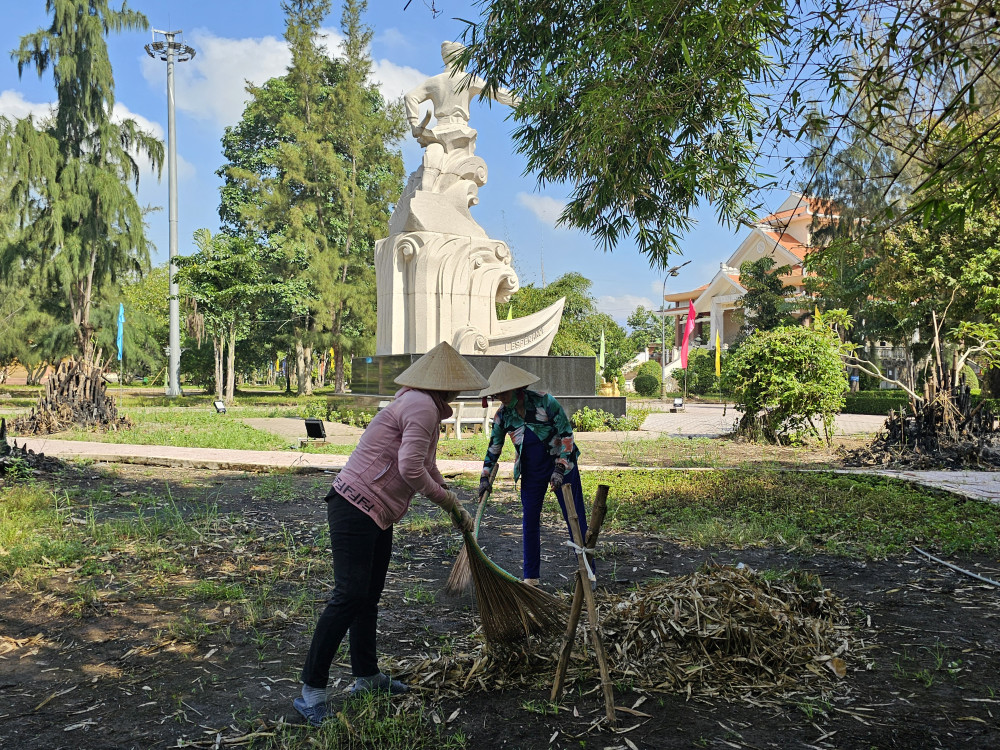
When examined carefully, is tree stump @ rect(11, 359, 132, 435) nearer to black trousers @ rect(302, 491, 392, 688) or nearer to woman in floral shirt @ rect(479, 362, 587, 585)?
woman in floral shirt @ rect(479, 362, 587, 585)

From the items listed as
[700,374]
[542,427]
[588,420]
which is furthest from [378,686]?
[700,374]

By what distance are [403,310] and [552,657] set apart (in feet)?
43.9

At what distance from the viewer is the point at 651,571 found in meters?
5.34

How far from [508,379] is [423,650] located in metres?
1.69

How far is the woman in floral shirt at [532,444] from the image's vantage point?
16.0 ft

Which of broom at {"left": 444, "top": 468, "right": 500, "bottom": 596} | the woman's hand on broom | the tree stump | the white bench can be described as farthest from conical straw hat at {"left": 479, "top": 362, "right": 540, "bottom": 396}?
the tree stump

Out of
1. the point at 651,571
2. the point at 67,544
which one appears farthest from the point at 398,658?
the point at 67,544

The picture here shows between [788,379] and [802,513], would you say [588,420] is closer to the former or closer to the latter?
[788,379]

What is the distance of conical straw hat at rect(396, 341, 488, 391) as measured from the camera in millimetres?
3342

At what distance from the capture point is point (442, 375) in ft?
11.0

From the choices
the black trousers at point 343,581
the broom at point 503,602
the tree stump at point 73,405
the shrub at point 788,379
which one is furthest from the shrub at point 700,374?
the black trousers at point 343,581

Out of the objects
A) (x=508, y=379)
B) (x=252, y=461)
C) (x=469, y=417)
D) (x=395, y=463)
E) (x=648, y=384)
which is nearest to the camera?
(x=395, y=463)

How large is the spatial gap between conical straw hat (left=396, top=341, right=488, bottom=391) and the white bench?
34.7ft

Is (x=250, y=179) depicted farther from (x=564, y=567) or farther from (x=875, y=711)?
(x=875, y=711)
